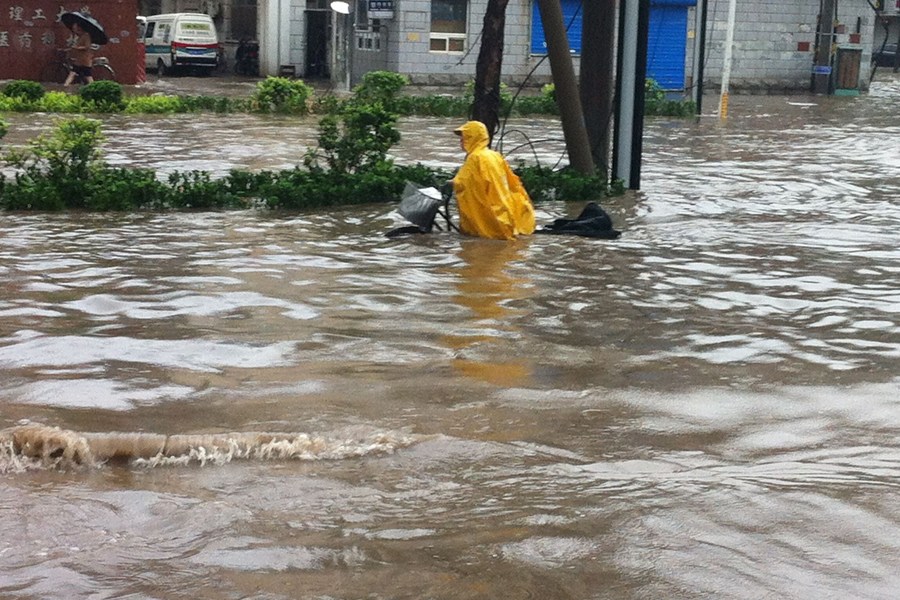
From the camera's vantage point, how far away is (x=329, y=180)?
43.8ft

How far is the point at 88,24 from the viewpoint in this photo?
3031 centimetres

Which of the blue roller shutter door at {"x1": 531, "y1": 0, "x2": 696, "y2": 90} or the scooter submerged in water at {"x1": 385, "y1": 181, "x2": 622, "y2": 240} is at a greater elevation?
the blue roller shutter door at {"x1": 531, "y1": 0, "x2": 696, "y2": 90}

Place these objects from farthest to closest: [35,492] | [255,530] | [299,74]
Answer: [299,74]
[35,492]
[255,530]

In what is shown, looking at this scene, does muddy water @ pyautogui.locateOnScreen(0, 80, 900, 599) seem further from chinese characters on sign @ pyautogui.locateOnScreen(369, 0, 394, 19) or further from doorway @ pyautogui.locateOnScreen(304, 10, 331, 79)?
doorway @ pyautogui.locateOnScreen(304, 10, 331, 79)

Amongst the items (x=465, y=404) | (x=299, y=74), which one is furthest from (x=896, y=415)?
(x=299, y=74)

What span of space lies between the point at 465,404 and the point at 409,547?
6.00 ft

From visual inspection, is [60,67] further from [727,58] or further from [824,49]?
[824,49]

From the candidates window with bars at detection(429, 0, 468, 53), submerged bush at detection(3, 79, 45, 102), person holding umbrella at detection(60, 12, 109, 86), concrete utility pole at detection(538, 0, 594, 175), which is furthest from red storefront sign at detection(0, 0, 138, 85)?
concrete utility pole at detection(538, 0, 594, 175)

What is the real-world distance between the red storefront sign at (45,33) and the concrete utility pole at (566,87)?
20274 mm

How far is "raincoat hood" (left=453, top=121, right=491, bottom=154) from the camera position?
1133 centimetres

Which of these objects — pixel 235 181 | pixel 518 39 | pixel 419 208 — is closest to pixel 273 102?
pixel 235 181

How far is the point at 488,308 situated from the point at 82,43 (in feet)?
79.3

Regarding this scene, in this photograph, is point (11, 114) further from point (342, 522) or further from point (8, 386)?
point (342, 522)

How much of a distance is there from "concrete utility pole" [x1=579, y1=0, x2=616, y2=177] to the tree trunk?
1.42m
